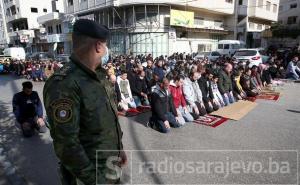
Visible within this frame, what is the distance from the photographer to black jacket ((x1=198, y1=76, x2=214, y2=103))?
25.7 ft

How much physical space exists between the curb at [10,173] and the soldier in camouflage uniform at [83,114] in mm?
2643

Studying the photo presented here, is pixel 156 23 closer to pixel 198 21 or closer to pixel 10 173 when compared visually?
pixel 198 21

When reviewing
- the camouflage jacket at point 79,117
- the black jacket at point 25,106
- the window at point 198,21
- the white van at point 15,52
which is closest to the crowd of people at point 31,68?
the white van at point 15,52

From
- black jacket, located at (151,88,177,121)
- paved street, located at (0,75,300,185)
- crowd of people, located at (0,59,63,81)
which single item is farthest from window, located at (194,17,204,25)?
black jacket, located at (151,88,177,121)

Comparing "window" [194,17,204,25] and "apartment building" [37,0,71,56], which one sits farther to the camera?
"apartment building" [37,0,71,56]

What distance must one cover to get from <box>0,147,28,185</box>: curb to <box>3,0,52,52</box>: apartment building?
47227 mm

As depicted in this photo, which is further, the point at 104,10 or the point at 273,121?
the point at 104,10

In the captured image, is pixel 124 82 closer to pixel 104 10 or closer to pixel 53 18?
pixel 104 10

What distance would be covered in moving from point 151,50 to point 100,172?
85.8ft

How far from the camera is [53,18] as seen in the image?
39.8 m

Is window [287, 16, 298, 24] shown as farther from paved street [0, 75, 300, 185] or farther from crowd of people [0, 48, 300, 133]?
paved street [0, 75, 300, 185]

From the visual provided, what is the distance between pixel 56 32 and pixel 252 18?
30673mm

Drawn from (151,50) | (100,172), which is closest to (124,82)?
(100,172)

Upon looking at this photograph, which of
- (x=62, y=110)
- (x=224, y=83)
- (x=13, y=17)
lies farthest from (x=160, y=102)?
(x=13, y=17)
